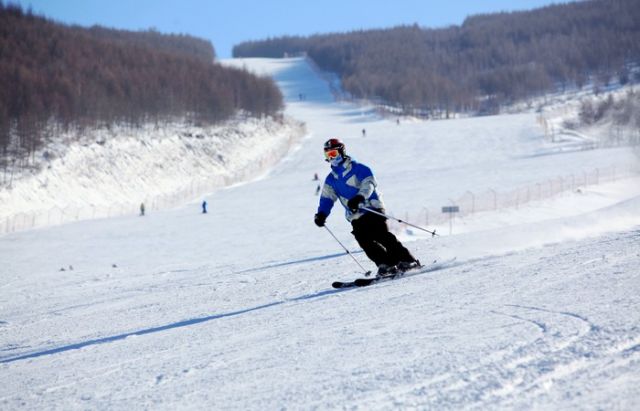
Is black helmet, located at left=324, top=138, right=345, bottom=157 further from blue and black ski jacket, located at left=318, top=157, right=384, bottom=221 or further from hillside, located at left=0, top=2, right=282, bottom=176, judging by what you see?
hillside, located at left=0, top=2, right=282, bottom=176

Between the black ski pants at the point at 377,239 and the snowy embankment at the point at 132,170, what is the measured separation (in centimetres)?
2813

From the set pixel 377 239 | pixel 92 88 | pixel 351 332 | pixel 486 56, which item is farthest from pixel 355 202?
pixel 486 56

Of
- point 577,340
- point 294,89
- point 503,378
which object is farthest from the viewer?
point 294,89

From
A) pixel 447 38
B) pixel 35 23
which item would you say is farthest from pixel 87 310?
pixel 447 38

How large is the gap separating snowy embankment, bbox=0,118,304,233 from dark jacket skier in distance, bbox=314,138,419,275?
2801cm

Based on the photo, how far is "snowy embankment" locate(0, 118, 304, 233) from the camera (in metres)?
40.0

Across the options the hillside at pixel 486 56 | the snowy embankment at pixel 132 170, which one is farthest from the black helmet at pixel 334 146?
the hillside at pixel 486 56

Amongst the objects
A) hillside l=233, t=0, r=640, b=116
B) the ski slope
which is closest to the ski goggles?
the ski slope

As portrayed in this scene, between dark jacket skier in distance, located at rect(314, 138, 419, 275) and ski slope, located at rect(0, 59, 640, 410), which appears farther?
dark jacket skier in distance, located at rect(314, 138, 419, 275)

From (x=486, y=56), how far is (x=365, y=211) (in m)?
162

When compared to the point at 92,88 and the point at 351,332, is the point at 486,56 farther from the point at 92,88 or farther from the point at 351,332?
the point at 351,332

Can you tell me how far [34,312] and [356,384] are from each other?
678 centimetres

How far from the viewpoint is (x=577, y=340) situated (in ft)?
11.3

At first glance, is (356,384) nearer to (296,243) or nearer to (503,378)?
(503,378)
